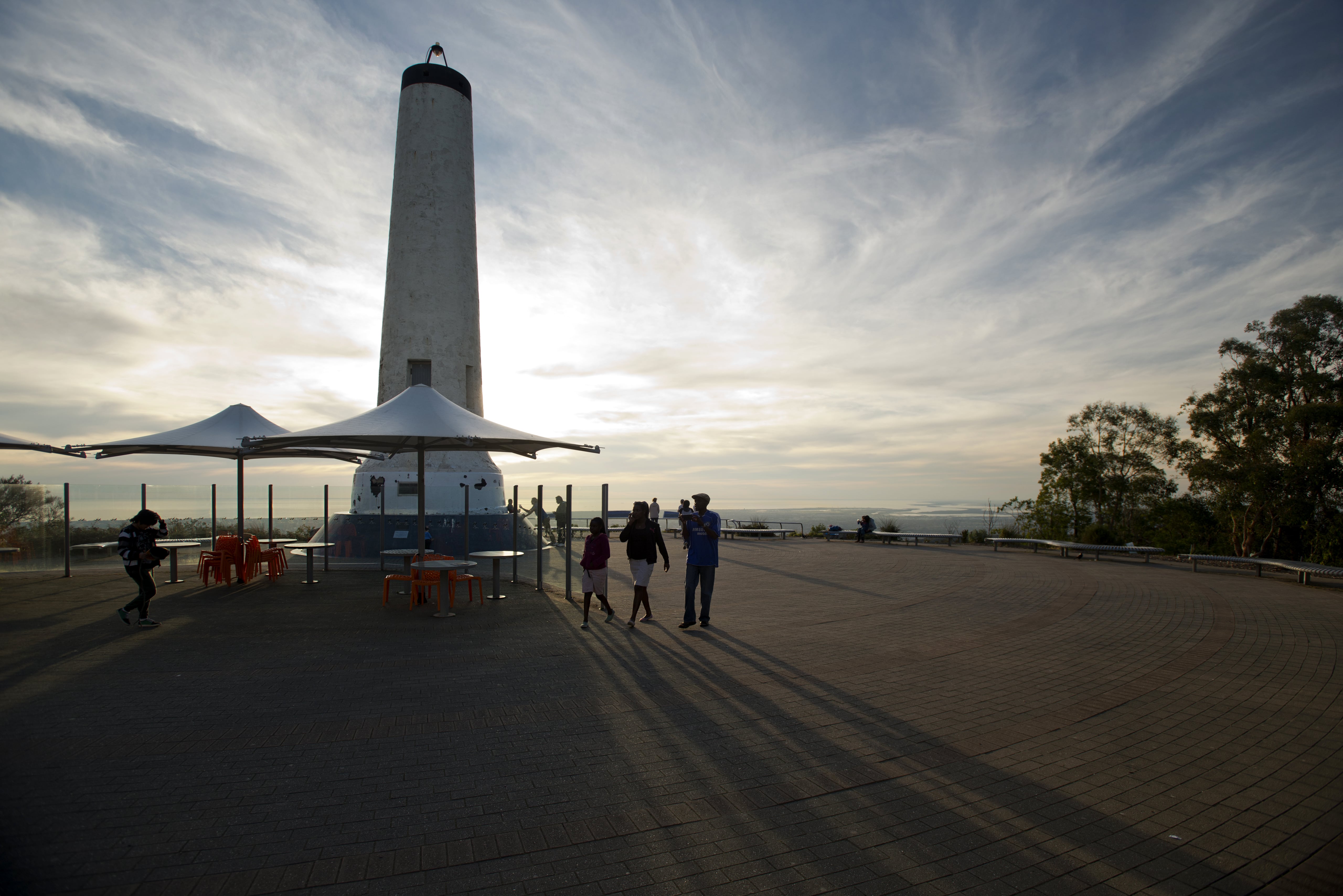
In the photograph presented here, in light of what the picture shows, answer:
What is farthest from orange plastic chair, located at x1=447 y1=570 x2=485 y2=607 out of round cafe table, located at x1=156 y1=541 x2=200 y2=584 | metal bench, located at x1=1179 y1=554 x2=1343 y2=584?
metal bench, located at x1=1179 y1=554 x2=1343 y2=584

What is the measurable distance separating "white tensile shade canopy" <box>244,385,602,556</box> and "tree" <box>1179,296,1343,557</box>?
73.6 feet

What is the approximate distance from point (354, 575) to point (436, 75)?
44.8 feet

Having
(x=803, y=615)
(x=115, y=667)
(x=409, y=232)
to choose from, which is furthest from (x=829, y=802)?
(x=409, y=232)

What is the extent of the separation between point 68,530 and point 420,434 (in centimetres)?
956

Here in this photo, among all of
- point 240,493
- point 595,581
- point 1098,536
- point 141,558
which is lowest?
point 1098,536

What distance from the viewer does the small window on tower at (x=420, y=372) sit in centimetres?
1852

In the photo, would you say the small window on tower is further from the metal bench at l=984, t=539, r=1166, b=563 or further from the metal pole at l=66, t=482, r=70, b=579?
the metal bench at l=984, t=539, r=1166, b=563

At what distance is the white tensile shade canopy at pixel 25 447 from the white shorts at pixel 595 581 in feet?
30.7

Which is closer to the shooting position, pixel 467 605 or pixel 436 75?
pixel 467 605

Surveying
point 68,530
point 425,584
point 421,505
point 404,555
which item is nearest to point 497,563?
point 425,584

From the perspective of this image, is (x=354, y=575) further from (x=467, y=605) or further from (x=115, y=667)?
(x=115, y=667)

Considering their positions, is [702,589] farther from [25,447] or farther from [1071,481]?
[1071,481]

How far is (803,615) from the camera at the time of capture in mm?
10047

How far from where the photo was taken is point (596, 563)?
9766mm
